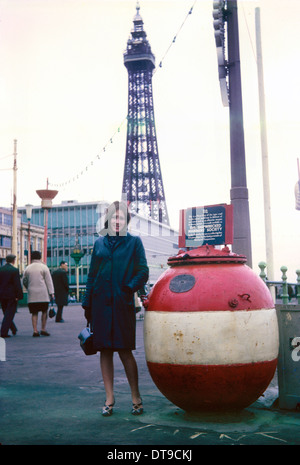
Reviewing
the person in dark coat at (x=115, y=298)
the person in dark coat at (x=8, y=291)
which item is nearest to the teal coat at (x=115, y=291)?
the person in dark coat at (x=115, y=298)

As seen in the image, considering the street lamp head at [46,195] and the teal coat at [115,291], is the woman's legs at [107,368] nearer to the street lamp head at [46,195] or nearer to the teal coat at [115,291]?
the teal coat at [115,291]

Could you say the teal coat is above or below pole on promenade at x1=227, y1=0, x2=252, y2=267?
below

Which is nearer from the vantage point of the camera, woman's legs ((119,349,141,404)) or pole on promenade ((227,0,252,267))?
woman's legs ((119,349,141,404))

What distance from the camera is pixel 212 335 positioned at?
3.91 meters

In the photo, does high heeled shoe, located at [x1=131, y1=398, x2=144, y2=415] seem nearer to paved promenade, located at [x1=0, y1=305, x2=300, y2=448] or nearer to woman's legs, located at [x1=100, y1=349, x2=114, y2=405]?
paved promenade, located at [x1=0, y1=305, x2=300, y2=448]

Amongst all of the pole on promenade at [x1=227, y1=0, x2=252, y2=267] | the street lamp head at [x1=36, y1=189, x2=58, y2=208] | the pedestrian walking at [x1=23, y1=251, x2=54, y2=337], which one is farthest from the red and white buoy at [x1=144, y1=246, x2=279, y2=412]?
the street lamp head at [x1=36, y1=189, x2=58, y2=208]

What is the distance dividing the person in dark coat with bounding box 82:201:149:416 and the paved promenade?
0.99ft

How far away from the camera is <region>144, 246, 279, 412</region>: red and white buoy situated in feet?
12.9

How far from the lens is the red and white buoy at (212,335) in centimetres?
393

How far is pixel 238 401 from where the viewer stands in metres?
4.09

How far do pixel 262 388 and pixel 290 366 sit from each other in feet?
1.68

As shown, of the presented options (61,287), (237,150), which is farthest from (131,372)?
(61,287)

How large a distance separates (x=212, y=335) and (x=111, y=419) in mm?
1108
